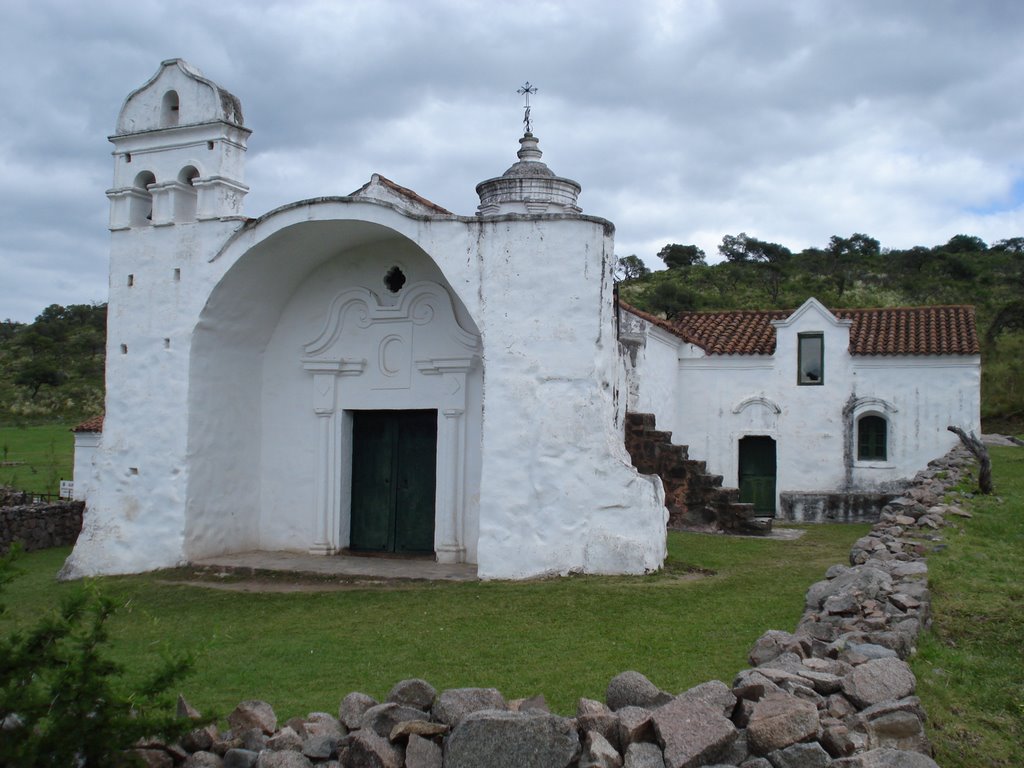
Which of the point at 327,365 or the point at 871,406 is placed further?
the point at 871,406

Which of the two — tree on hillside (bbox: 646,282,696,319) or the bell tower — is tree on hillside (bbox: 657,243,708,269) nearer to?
tree on hillside (bbox: 646,282,696,319)

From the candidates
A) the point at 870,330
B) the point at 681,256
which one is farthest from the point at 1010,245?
the point at 870,330

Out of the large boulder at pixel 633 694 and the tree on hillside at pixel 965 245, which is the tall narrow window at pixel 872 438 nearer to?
the large boulder at pixel 633 694

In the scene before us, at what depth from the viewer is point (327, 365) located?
11742 millimetres

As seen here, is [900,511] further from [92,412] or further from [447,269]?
[92,412]

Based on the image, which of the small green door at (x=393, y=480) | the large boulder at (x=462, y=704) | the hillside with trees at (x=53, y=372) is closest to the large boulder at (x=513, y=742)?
the large boulder at (x=462, y=704)

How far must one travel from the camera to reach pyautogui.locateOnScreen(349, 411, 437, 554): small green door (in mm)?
11640

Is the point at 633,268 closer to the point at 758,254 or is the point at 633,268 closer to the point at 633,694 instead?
the point at 758,254

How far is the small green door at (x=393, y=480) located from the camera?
38.2 ft

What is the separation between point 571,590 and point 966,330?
12.7 metres

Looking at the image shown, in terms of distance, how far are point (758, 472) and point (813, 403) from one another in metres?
1.74

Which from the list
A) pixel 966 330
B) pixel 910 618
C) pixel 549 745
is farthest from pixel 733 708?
pixel 966 330

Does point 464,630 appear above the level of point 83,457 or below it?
below

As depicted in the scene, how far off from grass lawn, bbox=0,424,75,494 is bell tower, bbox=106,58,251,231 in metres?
9.59
